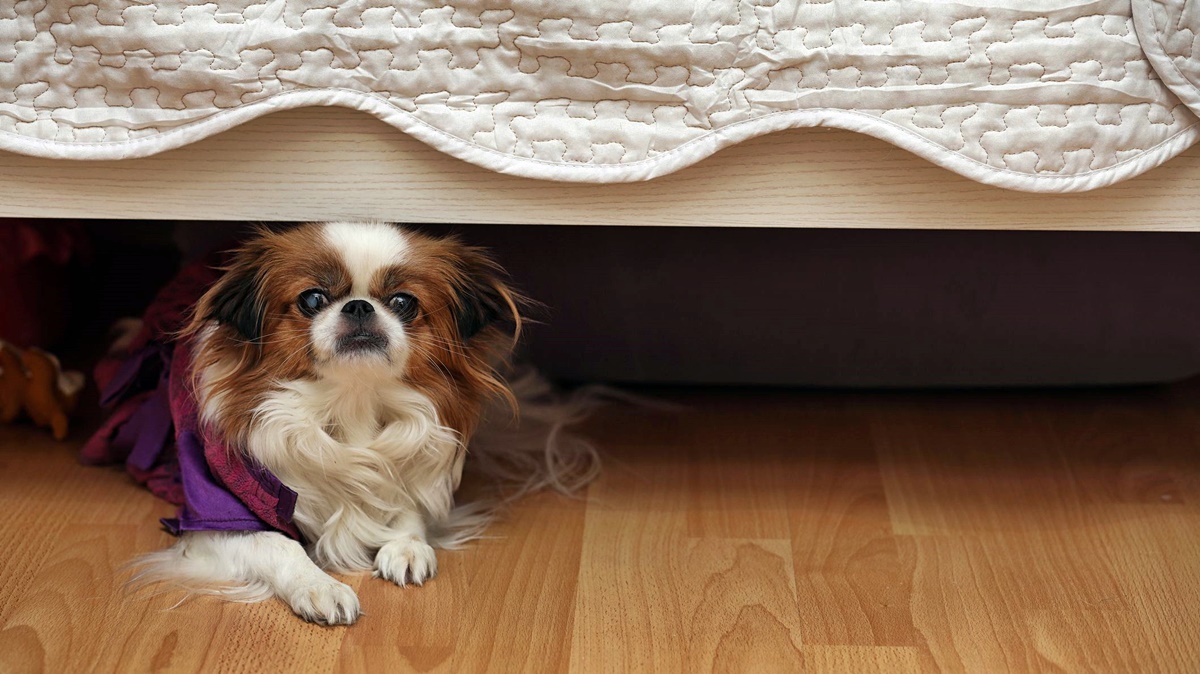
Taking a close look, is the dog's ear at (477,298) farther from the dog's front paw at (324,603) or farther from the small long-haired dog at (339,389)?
the dog's front paw at (324,603)

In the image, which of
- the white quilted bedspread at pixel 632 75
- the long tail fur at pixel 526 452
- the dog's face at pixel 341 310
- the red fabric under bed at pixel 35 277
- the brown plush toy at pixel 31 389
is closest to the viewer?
the white quilted bedspread at pixel 632 75

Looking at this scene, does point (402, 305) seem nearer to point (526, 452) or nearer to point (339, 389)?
point (339, 389)

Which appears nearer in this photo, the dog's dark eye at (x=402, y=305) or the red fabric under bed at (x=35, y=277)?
the dog's dark eye at (x=402, y=305)

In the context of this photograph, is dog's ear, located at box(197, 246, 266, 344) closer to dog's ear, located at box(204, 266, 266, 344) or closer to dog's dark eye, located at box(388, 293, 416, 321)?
dog's ear, located at box(204, 266, 266, 344)

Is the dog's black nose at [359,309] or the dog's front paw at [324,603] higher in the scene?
the dog's black nose at [359,309]

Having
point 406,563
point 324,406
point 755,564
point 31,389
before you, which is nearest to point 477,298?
point 324,406

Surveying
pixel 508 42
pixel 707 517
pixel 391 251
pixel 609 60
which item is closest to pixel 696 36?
pixel 609 60

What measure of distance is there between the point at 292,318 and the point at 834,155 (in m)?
0.65

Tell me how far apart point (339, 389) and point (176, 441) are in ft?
0.86

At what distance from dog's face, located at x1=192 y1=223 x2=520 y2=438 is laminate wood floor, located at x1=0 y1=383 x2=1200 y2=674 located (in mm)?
265

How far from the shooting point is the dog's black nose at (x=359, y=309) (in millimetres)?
1298

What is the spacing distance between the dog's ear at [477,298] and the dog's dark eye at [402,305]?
6cm

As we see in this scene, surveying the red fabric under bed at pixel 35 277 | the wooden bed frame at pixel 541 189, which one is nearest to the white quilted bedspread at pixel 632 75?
the wooden bed frame at pixel 541 189

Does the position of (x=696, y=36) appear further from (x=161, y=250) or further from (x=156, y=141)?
(x=161, y=250)
